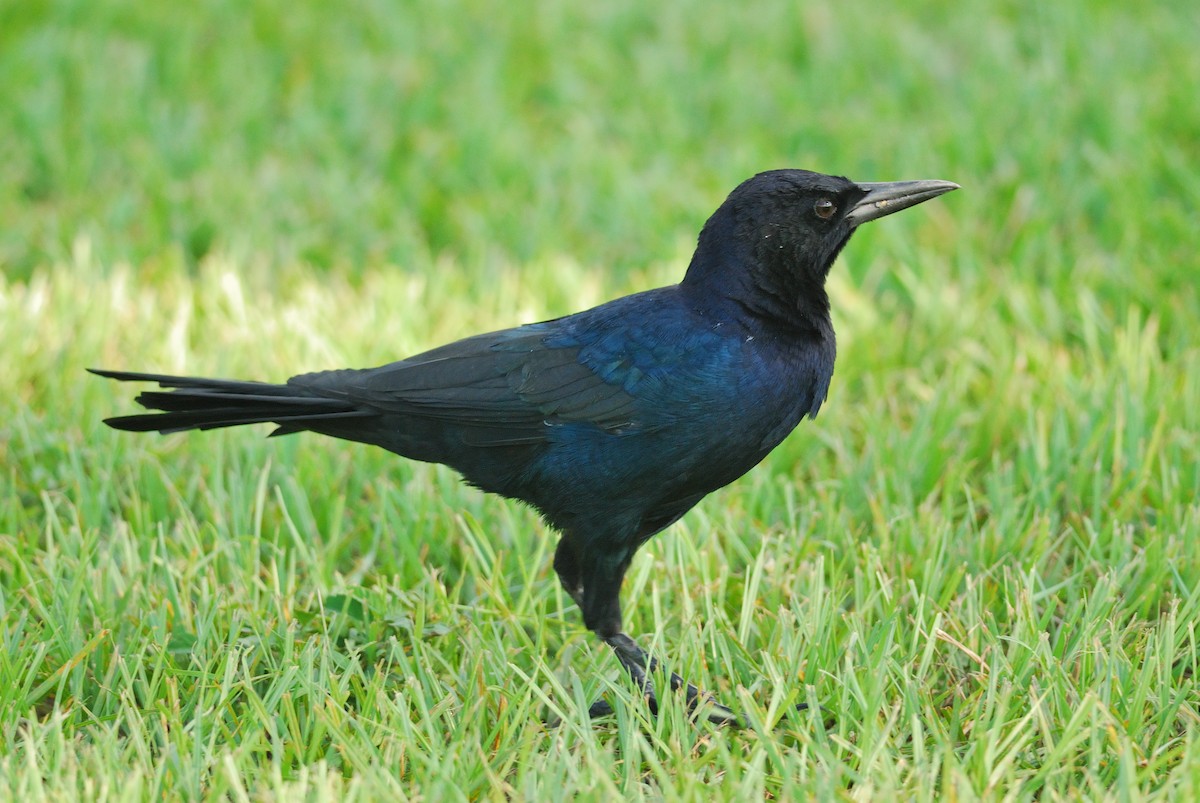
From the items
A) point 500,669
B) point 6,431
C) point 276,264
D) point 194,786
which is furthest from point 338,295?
point 194,786

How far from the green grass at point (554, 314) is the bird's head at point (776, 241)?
690 millimetres

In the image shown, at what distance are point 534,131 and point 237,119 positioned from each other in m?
1.51

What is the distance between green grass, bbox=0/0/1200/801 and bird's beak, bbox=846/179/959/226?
0.83 m

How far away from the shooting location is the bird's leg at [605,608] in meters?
3.14

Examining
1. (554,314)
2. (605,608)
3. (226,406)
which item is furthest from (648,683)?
(554,314)

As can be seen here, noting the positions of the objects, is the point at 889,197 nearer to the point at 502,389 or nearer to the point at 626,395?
the point at 626,395

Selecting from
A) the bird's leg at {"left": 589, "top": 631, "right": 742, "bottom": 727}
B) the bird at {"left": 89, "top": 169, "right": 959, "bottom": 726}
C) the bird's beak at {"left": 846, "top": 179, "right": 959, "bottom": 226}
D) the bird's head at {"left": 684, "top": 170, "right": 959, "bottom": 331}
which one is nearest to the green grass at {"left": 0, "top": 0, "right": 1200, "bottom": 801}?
the bird's leg at {"left": 589, "top": 631, "right": 742, "bottom": 727}

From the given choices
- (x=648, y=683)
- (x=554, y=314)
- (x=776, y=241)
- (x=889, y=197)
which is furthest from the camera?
(x=554, y=314)

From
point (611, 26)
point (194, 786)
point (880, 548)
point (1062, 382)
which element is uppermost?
point (611, 26)

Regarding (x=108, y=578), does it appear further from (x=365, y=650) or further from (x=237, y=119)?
(x=237, y=119)

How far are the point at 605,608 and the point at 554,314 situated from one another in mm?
2137

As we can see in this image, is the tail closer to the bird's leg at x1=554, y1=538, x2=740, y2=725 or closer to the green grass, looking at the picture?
the green grass

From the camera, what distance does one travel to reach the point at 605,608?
3275 mm

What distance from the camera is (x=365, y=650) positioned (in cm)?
327
